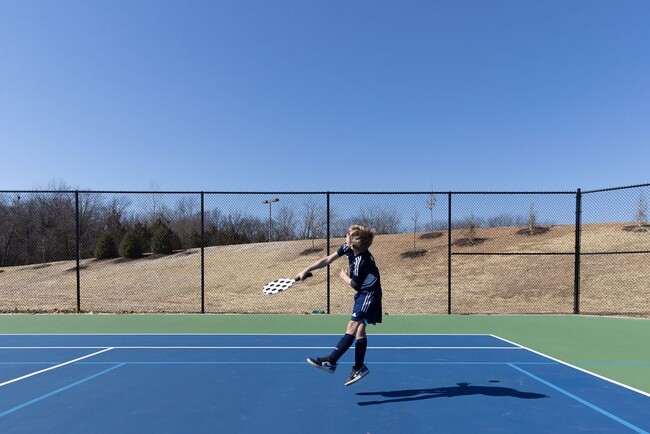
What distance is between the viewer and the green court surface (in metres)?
6.20

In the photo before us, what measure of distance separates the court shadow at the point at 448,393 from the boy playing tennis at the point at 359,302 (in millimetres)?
324

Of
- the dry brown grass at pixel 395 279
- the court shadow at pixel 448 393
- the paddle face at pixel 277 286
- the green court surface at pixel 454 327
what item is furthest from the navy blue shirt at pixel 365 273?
the dry brown grass at pixel 395 279

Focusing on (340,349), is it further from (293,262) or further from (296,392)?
(293,262)

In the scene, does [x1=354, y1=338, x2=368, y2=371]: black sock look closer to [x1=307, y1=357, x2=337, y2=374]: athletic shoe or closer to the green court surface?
[x1=307, y1=357, x2=337, y2=374]: athletic shoe

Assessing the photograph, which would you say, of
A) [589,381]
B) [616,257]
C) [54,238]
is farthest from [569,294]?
[54,238]

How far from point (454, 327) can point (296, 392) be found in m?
4.91

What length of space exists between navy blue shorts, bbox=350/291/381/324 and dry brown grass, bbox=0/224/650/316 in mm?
7684

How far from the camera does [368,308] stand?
14.0 ft

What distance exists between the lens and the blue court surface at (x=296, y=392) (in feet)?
11.6

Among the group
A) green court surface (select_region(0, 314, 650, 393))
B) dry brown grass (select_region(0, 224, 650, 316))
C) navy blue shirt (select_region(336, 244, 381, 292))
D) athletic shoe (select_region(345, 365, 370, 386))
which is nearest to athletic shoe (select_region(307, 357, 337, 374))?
athletic shoe (select_region(345, 365, 370, 386))

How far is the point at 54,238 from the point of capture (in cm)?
3328

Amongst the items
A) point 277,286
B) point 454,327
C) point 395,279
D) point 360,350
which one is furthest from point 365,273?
point 395,279

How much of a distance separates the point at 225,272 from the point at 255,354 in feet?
65.5

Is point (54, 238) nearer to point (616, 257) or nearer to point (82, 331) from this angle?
point (82, 331)
